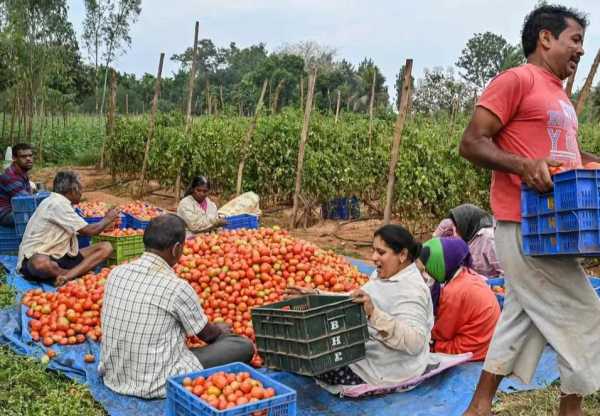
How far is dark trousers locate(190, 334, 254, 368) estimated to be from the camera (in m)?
4.11

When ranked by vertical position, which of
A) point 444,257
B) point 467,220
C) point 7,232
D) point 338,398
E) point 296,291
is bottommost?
point 338,398

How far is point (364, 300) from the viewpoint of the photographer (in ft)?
11.8

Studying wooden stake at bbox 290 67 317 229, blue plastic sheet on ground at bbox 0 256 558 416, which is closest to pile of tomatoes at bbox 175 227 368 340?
blue plastic sheet on ground at bbox 0 256 558 416

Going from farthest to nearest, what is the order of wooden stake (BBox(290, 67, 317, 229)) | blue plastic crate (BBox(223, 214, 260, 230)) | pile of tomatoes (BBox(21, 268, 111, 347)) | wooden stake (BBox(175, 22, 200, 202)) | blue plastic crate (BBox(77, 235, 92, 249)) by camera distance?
wooden stake (BBox(175, 22, 200, 202)), wooden stake (BBox(290, 67, 317, 229)), blue plastic crate (BBox(223, 214, 260, 230)), blue plastic crate (BBox(77, 235, 92, 249)), pile of tomatoes (BBox(21, 268, 111, 347))

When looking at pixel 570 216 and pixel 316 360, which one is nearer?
pixel 570 216

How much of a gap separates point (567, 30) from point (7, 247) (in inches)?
288

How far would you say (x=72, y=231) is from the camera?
21.6 ft

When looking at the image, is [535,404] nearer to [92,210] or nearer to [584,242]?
[584,242]

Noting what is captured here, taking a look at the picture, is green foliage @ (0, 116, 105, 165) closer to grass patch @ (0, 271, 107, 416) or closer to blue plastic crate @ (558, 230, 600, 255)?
grass patch @ (0, 271, 107, 416)

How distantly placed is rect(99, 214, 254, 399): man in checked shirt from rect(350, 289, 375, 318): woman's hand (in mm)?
995

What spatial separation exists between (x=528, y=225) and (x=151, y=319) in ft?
7.30

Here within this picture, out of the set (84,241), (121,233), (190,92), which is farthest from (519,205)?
(190,92)

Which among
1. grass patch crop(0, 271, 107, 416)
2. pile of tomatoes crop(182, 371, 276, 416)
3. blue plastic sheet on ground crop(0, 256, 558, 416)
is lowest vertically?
grass patch crop(0, 271, 107, 416)

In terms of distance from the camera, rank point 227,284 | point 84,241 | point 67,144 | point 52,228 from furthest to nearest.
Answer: point 67,144
point 84,241
point 52,228
point 227,284
